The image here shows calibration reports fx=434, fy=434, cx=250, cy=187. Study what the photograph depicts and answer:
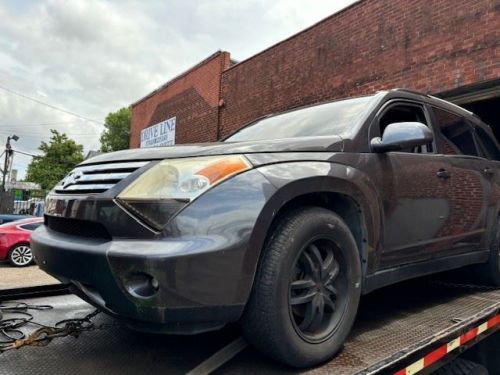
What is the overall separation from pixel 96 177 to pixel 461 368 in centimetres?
247

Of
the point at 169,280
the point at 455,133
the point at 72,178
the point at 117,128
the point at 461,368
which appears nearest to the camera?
the point at 169,280

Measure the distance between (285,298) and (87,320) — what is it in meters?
1.35

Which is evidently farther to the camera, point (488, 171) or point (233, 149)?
point (488, 171)

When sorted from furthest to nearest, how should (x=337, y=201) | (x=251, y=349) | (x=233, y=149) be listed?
(x=337, y=201) → (x=251, y=349) → (x=233, y=149)

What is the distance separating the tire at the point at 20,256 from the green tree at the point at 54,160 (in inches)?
1094

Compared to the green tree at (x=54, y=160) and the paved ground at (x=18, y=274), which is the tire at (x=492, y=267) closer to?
the paved ground at (x=18, y=274)

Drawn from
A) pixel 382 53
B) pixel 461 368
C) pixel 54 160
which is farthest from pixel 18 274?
pixel 54 160

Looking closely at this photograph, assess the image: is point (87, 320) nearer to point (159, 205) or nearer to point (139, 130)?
point (159, 205)

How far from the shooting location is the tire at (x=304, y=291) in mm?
1915

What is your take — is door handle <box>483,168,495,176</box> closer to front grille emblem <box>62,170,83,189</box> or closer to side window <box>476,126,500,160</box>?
side window <box>476,126,500,160</box>

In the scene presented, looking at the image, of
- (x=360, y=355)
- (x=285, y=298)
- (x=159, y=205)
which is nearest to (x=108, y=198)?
(x=159, y=205)

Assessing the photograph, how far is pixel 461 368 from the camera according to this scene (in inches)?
107

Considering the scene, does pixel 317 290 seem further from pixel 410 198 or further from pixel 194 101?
pixel 194 101

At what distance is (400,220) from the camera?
2730mm
